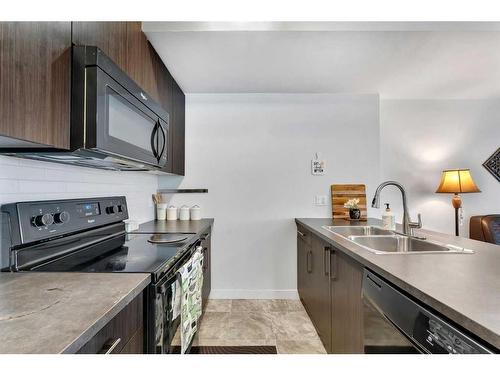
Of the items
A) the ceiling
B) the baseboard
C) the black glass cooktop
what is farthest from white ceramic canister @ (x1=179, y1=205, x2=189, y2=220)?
the ceiling

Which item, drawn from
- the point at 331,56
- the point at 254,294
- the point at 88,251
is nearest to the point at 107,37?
the point at 88,251

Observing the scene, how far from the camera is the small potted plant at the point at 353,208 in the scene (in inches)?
106

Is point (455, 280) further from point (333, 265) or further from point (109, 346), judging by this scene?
point (109, 346)

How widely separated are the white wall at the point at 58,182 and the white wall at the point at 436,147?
8.87 feet

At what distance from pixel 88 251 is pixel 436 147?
3.52 metres

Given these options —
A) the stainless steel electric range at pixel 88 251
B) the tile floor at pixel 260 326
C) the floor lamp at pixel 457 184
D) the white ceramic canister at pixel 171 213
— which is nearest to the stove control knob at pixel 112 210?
the stainless steel electric range at pixel 88 251

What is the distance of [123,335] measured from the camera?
2.56ft

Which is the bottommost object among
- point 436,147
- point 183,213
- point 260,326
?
point 260,326

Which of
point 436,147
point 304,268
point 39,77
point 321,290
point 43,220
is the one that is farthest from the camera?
point 436,147

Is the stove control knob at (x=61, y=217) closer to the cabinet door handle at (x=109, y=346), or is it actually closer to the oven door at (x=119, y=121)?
the oven door at (x=119, y=121)

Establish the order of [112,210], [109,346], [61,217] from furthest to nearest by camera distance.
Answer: [112,210]
[61,217]
[109,346]

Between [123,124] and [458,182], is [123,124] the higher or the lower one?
the higher one

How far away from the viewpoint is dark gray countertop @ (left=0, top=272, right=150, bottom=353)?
19.6 inches
